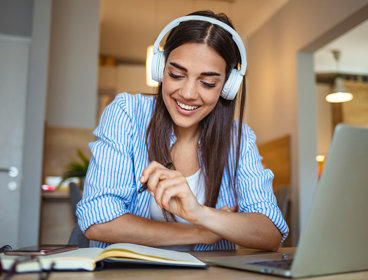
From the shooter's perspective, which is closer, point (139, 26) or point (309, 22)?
point (309, 22)

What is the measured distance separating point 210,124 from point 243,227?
452 millimetres

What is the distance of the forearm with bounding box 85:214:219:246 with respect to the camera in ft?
3.51

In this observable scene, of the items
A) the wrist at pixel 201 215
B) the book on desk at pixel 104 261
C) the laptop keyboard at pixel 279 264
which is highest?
the wrist at pixel 201 215

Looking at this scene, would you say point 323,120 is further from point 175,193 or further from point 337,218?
point 337,218

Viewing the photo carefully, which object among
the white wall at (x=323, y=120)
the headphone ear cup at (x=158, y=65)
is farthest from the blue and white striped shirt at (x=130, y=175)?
the white wall at (x=323, y=120)

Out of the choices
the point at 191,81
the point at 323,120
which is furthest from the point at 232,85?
the point at 323,120

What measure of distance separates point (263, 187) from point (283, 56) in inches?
165

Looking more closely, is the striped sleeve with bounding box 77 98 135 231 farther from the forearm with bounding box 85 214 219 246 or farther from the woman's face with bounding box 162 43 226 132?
the woman's face with bounding box 162 43 226 132

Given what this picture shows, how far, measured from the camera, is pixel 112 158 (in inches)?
47.4

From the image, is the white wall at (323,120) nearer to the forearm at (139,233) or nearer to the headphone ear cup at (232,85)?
the headphone ear cup at (232,85)

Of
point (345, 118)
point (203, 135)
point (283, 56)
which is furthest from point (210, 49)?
point (345, 118)

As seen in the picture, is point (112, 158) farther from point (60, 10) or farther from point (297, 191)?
point (297, 191)

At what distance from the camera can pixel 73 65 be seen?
13.7 ft

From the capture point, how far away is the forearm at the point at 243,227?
3.22 feet
